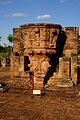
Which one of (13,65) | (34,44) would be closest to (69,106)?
(34,44)

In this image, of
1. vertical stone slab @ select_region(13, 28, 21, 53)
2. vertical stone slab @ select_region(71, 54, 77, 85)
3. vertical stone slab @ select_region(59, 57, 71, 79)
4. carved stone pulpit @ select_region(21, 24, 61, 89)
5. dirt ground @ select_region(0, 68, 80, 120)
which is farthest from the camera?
vertical stone slab @ select_region(13, 28, 21, 53)

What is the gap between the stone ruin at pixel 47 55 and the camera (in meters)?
9.87

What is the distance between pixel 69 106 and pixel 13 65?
5304 millimetres

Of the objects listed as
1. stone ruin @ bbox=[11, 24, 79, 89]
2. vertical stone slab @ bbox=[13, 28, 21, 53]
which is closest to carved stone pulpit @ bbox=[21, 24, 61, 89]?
stone ruin @ bbox=[11, 24, 79, 89]

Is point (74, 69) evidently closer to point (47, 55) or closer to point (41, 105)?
point (47, 55)

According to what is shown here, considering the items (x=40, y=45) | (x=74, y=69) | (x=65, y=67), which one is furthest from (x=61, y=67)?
(x=40, y=45)

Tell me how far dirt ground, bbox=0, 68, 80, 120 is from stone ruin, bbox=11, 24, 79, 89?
3.27 feet

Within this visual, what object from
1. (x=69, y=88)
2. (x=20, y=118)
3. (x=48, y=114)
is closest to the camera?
(x=20, y=118)

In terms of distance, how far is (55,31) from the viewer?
982 centimetres

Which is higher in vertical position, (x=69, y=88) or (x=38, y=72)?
(x=38, y=72)

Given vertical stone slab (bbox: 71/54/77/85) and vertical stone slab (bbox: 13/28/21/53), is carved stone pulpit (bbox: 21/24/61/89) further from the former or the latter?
vertical stone slab (bbox: 71/54/77/85)

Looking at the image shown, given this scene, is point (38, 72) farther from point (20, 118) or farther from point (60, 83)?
point (20, 118)

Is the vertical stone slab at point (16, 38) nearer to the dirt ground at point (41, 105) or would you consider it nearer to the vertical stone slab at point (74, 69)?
the dirt ground at point (41, 105)

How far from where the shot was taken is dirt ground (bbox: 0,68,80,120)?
5879 mm
